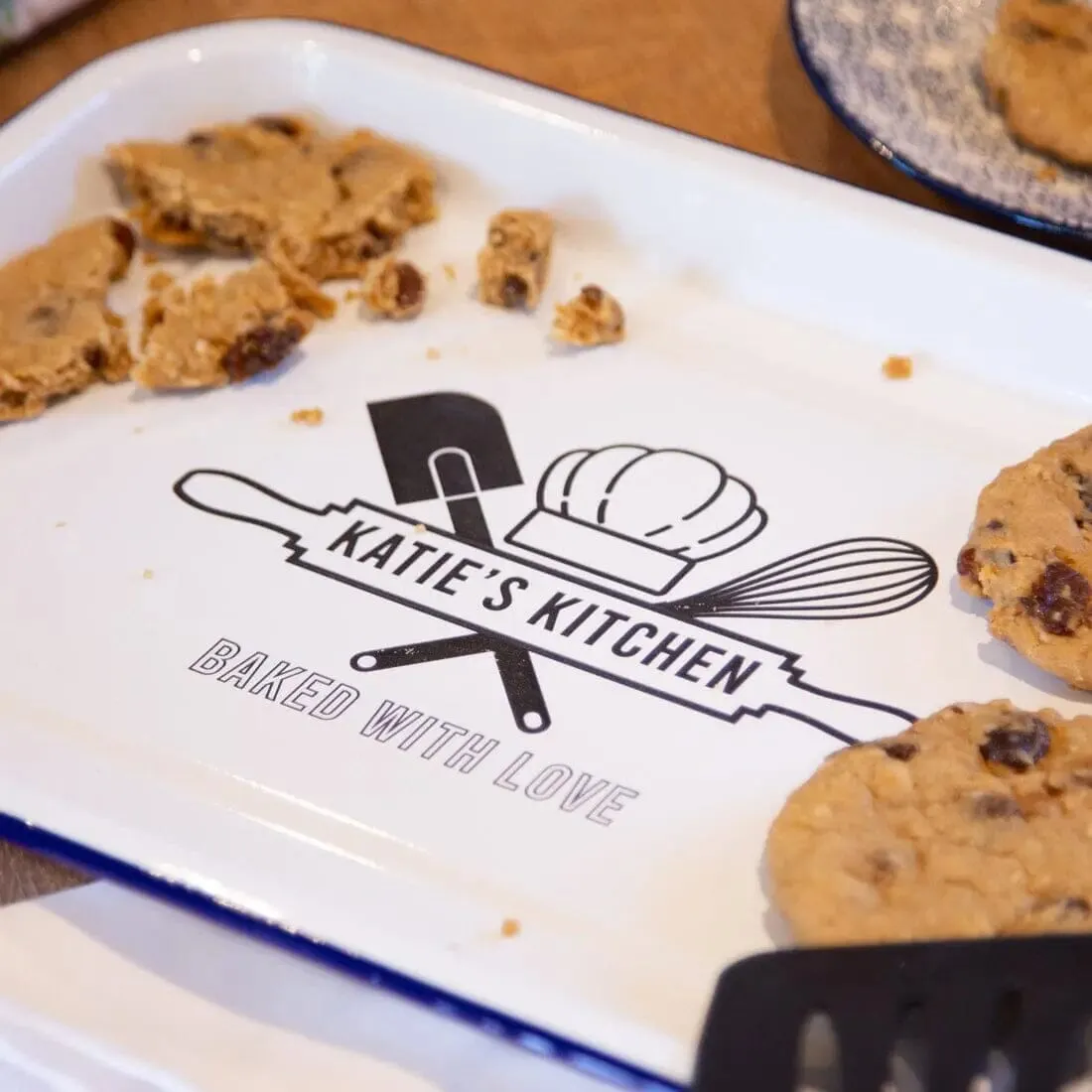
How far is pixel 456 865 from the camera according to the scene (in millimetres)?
642

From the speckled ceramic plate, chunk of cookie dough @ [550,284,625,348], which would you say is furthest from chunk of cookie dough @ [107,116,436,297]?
the speckled ceramic plate

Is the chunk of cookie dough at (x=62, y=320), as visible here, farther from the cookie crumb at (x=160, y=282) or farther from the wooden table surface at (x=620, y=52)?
the wooden table surface at (x=620, y=52)

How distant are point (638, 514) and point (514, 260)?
0.23 metres

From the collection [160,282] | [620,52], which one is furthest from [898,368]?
[160,282]

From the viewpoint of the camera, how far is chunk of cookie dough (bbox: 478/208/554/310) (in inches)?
35.2

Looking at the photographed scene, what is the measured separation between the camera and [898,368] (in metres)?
0.85

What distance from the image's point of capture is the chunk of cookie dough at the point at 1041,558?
2.24 ft

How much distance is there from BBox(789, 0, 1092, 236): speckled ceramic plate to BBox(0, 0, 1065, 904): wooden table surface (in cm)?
7

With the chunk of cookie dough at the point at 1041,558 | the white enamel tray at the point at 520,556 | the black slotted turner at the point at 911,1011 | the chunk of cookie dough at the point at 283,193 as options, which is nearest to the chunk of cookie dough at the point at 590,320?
the white enamel tray at the point at 520,556

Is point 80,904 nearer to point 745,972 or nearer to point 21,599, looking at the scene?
point 21,599

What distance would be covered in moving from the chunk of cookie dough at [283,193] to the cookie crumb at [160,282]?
0.10 ft

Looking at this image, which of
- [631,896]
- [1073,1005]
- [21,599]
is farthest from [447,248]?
[1073,1005]

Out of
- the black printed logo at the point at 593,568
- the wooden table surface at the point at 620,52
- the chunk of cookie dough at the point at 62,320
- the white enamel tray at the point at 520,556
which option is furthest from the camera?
the wooden table surface at the point at 620,52

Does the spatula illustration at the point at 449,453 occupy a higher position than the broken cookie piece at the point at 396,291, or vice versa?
the broken cookie piece at the point at 396,291
